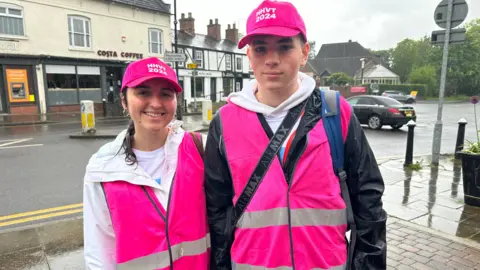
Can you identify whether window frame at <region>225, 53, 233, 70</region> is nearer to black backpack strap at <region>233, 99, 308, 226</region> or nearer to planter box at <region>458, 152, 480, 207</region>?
planter box at <region>458, 152, 480, 207</region>

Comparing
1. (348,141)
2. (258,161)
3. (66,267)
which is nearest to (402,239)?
(348,141)

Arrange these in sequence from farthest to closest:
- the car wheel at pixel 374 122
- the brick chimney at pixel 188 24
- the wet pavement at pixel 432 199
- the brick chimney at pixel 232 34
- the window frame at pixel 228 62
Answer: the brick chimney at pixel 232 34 < the window frame at pixel 228 62 < the brick chimney at pixel 188 24 < the car wheel at pixel 374 122 < the wet pavement at pixel 432 199

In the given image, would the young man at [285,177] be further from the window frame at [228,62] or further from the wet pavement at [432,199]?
the window frame at [228,62]

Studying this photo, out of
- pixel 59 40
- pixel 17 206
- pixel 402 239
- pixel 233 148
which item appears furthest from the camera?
pixel 59 40

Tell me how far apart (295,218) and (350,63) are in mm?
75498

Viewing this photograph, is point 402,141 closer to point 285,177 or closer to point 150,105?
point 285,177

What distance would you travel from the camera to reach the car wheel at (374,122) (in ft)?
46.5

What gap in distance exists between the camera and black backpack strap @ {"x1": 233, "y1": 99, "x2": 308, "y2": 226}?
1.61 m

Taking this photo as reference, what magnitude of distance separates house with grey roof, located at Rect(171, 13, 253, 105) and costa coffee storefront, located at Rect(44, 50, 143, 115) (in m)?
6.53

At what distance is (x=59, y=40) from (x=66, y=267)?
20.3m

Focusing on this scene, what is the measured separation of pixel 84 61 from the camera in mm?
21312

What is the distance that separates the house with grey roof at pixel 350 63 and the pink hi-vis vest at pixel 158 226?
2577 inches

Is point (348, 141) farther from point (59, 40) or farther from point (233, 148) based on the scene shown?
point (59, 40)

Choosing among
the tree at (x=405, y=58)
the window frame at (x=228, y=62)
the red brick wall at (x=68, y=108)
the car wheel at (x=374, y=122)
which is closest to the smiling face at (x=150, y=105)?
the car wheel at (x=374, y=122)
